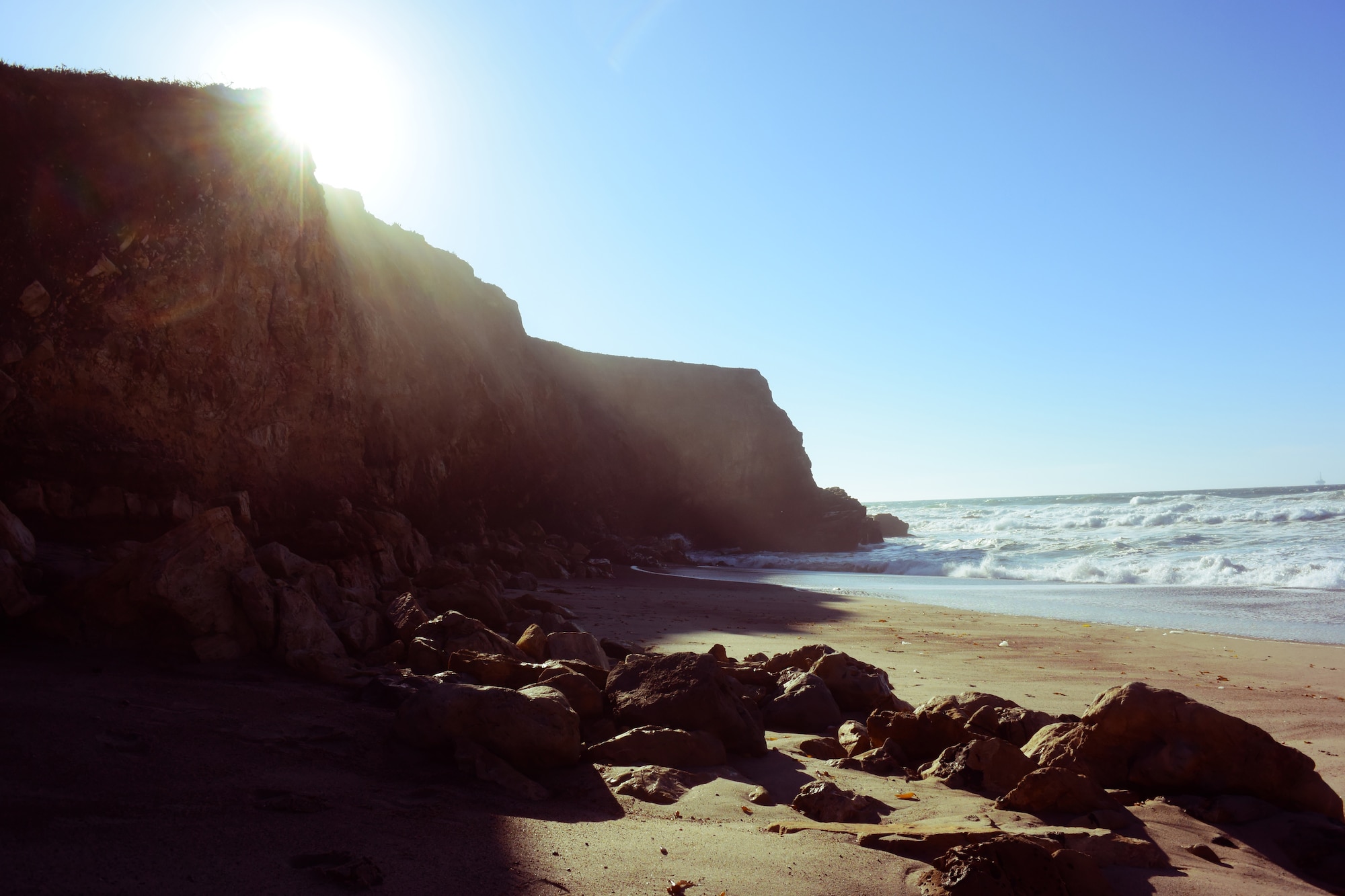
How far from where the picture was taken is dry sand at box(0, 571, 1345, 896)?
2.40m

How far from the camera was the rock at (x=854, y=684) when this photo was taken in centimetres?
546

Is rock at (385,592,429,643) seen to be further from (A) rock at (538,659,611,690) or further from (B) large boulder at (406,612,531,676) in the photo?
(A) rock at (538,659,611,690)

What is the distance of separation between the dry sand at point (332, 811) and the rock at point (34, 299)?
543 cm

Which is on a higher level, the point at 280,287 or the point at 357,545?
the point at 280,287

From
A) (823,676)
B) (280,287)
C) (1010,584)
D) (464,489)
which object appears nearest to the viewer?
(823,676)

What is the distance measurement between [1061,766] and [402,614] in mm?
4575

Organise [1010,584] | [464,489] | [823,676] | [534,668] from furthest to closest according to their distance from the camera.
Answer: [464,489]
[1010,584]
[823,676]
[534,668]

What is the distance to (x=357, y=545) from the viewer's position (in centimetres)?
1100

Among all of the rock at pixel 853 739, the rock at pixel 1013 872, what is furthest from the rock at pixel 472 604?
the rock at pixel 1013 872

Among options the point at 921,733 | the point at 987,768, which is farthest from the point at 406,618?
the point at 987,768

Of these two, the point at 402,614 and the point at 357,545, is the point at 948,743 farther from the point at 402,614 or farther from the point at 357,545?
the point at 357,545

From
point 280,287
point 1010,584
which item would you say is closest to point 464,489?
point 280,287

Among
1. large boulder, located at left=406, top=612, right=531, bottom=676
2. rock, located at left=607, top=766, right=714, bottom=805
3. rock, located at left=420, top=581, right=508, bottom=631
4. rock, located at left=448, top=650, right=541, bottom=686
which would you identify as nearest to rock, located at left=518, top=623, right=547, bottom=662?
large boulder, located at left=406, top=612, right=531, bottom=676

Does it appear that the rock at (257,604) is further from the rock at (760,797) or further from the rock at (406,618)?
the rock at (760,797)
